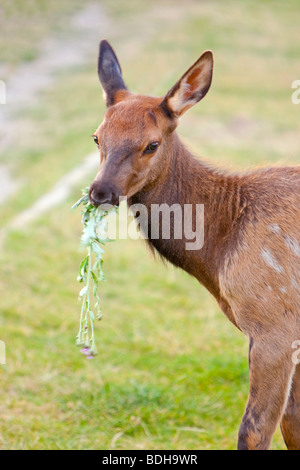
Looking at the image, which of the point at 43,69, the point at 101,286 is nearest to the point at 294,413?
the point at 101,286

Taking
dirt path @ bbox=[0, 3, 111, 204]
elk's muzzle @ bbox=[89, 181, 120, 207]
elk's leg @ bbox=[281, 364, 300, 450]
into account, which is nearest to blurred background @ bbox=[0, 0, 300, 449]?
dirt path @ bbox=[0, 3, 111, 204]

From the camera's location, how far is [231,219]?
5480 mm

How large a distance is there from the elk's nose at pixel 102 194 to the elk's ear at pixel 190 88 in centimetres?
96

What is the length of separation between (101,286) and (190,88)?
5.05 metres

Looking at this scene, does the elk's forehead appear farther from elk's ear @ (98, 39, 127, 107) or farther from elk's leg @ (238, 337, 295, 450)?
elk's leg @ (238, 337, 295, 450)

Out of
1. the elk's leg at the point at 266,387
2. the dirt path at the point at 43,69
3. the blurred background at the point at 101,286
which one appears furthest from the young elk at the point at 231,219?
the dirt path at the point at 43,69

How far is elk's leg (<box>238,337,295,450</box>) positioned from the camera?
4.90 m

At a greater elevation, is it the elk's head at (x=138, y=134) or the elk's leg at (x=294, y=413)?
the elk's head at (x=138, y=134)

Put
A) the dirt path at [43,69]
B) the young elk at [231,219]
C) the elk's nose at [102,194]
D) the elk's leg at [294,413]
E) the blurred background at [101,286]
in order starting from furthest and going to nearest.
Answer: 1. the dirt path at [43,69]
2. the blurred background at [101,286]
3. the elk's leg at [294,413]
4. the young elk at [231,219]
5. the elk's nose at [102,194]

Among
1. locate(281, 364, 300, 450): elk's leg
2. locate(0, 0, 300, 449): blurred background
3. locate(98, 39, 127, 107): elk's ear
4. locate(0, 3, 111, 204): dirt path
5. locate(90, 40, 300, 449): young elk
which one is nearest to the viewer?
locate(90, 40, 300, 449): young elk

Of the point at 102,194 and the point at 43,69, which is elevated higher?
the point at 43,69

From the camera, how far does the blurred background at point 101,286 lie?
680cm

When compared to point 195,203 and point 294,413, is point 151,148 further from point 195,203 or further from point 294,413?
point 294,413

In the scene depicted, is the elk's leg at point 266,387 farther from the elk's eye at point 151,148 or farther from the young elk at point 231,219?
the elk's eye at point 151,148
